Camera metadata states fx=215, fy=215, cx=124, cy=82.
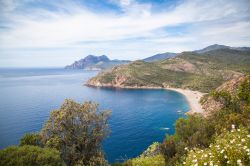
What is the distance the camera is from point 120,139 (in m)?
88.1

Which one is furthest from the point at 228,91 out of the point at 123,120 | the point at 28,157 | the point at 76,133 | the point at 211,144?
the point at 28,157

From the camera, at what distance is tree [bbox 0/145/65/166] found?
22109 mm

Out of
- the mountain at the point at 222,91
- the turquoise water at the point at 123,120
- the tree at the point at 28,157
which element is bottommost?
the turquoise water at the point at 123,120

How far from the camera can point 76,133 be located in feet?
108

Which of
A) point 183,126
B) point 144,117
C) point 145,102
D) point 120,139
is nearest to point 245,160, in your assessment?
point 183,126

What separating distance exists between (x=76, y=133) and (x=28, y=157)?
10.2 metres

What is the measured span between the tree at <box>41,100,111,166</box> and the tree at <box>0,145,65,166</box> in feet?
17.0

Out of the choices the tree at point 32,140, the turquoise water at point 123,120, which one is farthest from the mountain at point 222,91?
the tree at point 32,140

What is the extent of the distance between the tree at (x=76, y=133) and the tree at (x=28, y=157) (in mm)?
5174

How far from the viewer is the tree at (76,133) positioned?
30641 millimetres

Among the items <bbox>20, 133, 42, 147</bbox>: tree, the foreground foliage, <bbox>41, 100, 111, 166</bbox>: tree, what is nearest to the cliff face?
the foreground foliage

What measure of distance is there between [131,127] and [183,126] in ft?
166

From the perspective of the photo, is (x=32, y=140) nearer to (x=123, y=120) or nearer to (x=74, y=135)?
(x=74, y=135)

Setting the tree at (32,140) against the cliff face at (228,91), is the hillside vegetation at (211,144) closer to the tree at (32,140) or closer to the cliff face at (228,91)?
the cliff face at (228,91)
